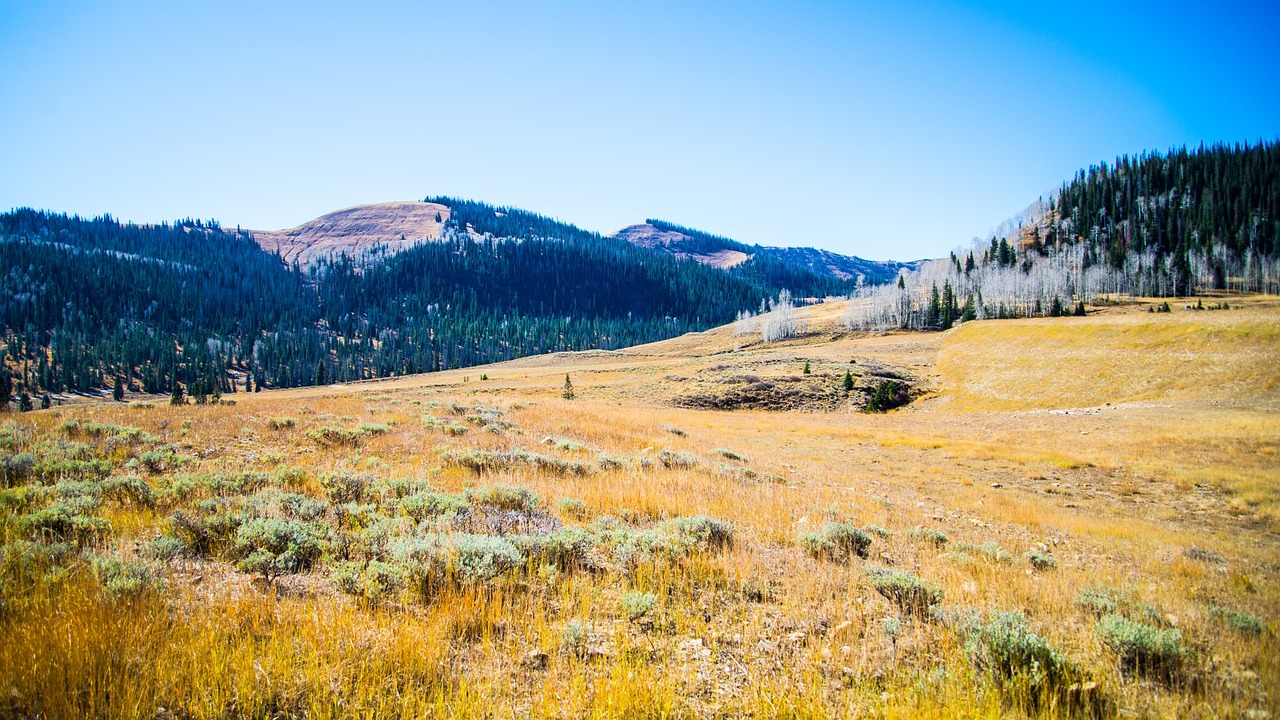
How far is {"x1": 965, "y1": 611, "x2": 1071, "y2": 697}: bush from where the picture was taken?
12.0 feet

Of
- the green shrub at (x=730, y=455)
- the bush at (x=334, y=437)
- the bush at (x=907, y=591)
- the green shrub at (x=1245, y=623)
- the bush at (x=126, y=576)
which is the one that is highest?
the bush at (x=126, y=576)

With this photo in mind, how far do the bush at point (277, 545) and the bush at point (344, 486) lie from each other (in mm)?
1821

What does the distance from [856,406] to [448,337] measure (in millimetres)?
156414

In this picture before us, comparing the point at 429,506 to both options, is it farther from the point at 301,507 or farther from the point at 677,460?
the point at 677,460

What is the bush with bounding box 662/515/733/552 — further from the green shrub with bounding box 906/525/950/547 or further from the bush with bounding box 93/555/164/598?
the bush with bounding box 93/555/164/598

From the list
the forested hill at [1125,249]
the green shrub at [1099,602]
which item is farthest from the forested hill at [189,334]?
the green shrub at [1099,602]

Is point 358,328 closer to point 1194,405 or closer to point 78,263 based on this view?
point 78,263

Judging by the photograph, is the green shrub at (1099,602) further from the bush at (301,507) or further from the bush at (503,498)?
the bush at (301,507)

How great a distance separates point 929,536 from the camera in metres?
8.34

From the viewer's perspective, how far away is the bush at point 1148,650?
399 cm

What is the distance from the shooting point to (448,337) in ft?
561

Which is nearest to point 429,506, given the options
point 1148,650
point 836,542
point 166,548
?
point 166,548

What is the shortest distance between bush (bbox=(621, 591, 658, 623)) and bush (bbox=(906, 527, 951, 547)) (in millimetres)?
6122

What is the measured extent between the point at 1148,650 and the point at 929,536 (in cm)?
443
